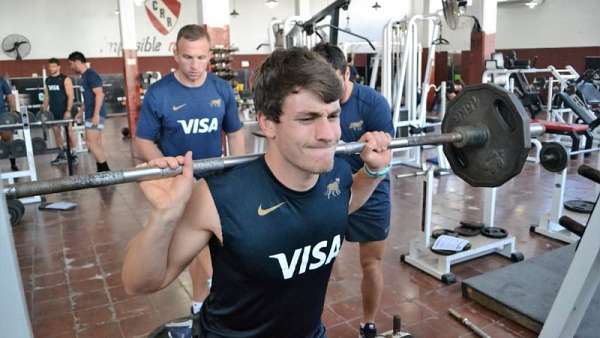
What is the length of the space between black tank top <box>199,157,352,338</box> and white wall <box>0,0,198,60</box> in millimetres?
12372

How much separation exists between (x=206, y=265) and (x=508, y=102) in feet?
4.73

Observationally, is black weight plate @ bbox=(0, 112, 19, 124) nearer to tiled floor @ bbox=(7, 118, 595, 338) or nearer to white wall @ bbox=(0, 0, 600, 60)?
tiled floor @ bbox=(7, 118, 595, 338)

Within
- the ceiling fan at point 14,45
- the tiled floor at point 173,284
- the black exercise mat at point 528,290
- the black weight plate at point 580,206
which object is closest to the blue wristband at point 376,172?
the tiled floor at point 173,284

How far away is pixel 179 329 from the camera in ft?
6.98

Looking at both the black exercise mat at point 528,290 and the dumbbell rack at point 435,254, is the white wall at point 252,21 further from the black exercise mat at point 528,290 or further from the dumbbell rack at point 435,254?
the black exercise mat at point 528,290

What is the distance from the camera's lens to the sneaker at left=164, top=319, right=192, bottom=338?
2098mm

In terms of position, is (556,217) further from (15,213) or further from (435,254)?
(15,213)

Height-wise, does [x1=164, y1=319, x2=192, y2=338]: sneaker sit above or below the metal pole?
below

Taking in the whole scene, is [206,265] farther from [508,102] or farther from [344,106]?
[508,102]

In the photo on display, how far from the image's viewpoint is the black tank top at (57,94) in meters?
6.50

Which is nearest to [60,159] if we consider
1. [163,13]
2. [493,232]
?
[493,232]

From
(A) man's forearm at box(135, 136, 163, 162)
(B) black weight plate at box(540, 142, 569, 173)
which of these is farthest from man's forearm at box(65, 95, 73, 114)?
(B) black weight plate at box(540, 142, 569, 173)

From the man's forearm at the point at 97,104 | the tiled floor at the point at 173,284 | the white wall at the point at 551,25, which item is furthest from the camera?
the white wall at the point at 551,25

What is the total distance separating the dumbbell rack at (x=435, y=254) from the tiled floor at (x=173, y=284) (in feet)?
0.16
